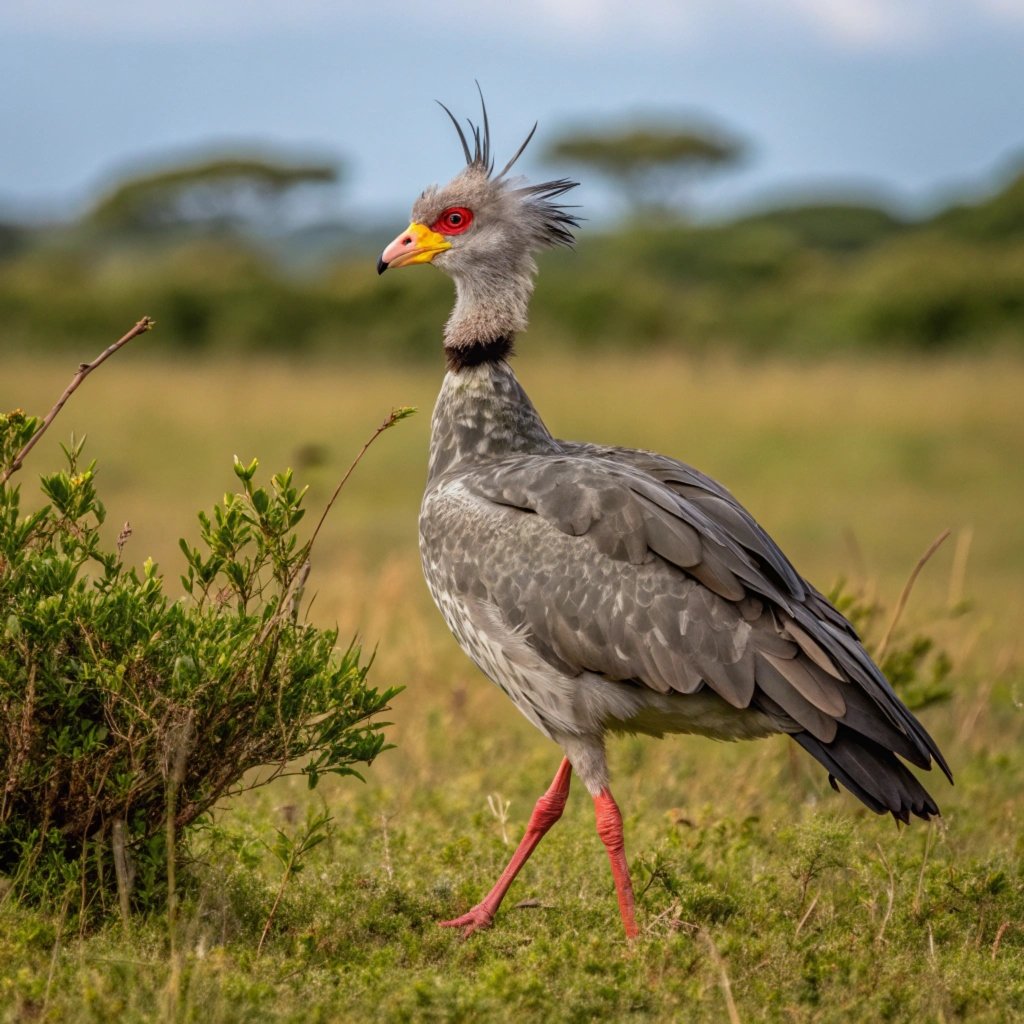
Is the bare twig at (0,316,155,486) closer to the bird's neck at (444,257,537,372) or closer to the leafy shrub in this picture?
the leafy shrub

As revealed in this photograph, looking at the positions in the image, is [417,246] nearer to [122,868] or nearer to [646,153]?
[122,868]

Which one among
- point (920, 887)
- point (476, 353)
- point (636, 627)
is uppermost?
point (476, 353)

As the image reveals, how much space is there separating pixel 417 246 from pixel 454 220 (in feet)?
0.64

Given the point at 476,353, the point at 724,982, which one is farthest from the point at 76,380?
the point at 724,982

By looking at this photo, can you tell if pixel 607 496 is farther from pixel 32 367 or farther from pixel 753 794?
pixel 32 367

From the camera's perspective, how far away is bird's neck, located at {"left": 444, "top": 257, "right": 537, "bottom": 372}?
628 cm

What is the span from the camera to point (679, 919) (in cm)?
521

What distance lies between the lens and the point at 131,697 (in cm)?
490

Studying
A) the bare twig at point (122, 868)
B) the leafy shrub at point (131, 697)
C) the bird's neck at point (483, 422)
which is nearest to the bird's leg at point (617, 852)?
the leafy shrub at point (131, 697)

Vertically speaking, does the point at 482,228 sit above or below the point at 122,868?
above

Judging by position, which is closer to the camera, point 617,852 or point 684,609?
point 684,609

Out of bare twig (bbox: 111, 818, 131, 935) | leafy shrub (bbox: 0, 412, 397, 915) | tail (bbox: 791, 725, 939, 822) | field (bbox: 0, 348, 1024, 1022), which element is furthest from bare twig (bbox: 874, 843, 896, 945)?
bare twig (bbox: 111, 818, 131, 935)

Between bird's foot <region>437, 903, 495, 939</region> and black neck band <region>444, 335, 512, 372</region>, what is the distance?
2.16 meters

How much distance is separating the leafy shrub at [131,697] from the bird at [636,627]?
0.59m
